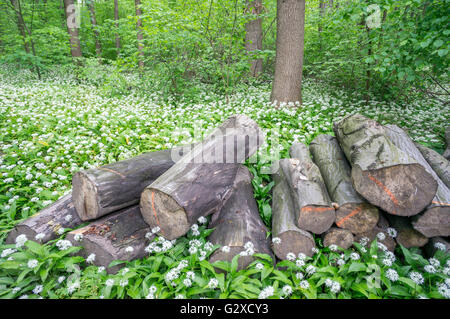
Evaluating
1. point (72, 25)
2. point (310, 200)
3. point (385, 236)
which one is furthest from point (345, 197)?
point (72, 25)

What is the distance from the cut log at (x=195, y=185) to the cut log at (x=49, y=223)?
37.8 inches

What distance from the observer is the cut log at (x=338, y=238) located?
2607 millimetres

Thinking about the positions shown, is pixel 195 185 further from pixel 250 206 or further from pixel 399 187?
pixel 399 187

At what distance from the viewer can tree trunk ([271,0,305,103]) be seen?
630cm

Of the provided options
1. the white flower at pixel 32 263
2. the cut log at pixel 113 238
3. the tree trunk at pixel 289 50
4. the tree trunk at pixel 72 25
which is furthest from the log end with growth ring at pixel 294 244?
the tree trunk at pixel 72 25

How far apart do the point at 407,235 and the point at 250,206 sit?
5.76 feet

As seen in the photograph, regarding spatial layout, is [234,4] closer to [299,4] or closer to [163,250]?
[299,4]

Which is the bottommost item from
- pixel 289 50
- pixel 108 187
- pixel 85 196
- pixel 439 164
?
pixel 85 196

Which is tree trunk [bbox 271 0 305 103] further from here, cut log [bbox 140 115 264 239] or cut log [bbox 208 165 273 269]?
cut log [bbox 208 165 273 269]

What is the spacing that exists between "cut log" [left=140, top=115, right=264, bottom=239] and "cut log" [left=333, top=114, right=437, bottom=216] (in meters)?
1.44

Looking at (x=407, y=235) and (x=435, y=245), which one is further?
(x=407, y=235)

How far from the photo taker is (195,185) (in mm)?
2582

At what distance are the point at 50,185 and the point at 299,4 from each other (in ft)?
23.1
